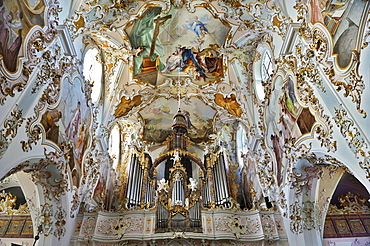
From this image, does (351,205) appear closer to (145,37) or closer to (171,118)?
(171,118)

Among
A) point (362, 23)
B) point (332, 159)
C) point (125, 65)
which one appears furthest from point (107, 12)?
point (332, 159)

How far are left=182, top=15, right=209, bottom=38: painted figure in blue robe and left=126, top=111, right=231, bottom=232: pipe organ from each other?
3.34 m

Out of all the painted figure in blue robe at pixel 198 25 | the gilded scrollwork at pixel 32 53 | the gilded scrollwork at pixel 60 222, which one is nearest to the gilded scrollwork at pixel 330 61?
the painted figure in blue robe at pixel 198 25

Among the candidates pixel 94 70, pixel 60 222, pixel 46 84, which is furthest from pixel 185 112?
pixel 46 84

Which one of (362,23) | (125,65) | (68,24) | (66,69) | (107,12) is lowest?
(362,23)

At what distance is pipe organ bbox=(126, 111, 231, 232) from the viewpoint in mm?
10664

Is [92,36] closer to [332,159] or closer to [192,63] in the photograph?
[192,63]

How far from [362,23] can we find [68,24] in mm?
7295

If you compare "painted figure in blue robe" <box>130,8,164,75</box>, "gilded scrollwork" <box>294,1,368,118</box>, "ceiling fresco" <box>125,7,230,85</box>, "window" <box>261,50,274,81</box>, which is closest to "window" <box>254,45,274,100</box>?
"window" <box>261,50,274,81</box>

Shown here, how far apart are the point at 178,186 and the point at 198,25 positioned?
266 inches

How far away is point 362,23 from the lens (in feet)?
18.9

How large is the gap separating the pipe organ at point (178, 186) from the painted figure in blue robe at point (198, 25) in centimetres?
334

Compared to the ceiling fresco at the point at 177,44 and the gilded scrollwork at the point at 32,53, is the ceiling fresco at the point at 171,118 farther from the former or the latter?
the gilded scrollwork at the point at 32,53

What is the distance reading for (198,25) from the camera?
11.7 m
